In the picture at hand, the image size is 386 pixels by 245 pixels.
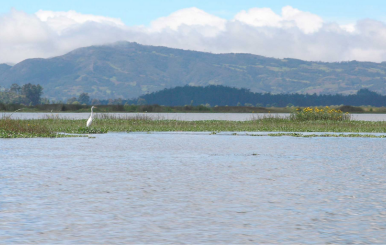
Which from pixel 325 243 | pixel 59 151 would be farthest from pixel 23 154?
pixel 325 243

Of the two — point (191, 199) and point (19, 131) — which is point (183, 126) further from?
point (191, 199)

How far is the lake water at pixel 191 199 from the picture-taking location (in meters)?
10.1

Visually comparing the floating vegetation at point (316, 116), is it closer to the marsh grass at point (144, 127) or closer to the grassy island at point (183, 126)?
the grassy island at point (183, 126)

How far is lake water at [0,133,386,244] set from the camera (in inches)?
399

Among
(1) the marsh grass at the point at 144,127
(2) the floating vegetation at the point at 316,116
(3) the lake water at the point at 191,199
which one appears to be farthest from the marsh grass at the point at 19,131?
(2) the floating vegetation at the point at 316,116

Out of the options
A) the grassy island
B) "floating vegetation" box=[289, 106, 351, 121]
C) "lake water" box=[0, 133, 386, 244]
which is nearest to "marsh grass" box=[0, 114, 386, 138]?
the grassy island

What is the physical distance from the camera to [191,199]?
13.8m

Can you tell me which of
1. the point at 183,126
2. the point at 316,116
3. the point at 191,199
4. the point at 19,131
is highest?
the point at 316,116

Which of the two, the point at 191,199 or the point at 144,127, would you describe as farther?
the point at 144,127

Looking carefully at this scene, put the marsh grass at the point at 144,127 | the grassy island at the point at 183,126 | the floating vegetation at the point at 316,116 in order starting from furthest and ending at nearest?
the floating vegetation at the point at 316,116 < the grassy island at the point at 183,126 < the marsh grass at the point at 144,127

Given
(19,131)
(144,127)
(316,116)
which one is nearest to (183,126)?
(144,127)

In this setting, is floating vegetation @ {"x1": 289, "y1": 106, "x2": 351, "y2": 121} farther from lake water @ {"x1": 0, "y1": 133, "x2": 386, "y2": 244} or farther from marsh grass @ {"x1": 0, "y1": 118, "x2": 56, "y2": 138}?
lake water @ {"x1": 0, "y1": 133, "x2": 386, "y2": 244}

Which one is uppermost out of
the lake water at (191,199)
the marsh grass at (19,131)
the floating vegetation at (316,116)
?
the floating vegetation at (316,116)

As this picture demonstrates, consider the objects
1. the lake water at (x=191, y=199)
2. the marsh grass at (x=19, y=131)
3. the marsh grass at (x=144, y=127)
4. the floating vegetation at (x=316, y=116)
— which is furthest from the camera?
the floating vegetation at (x=316, y=116)
